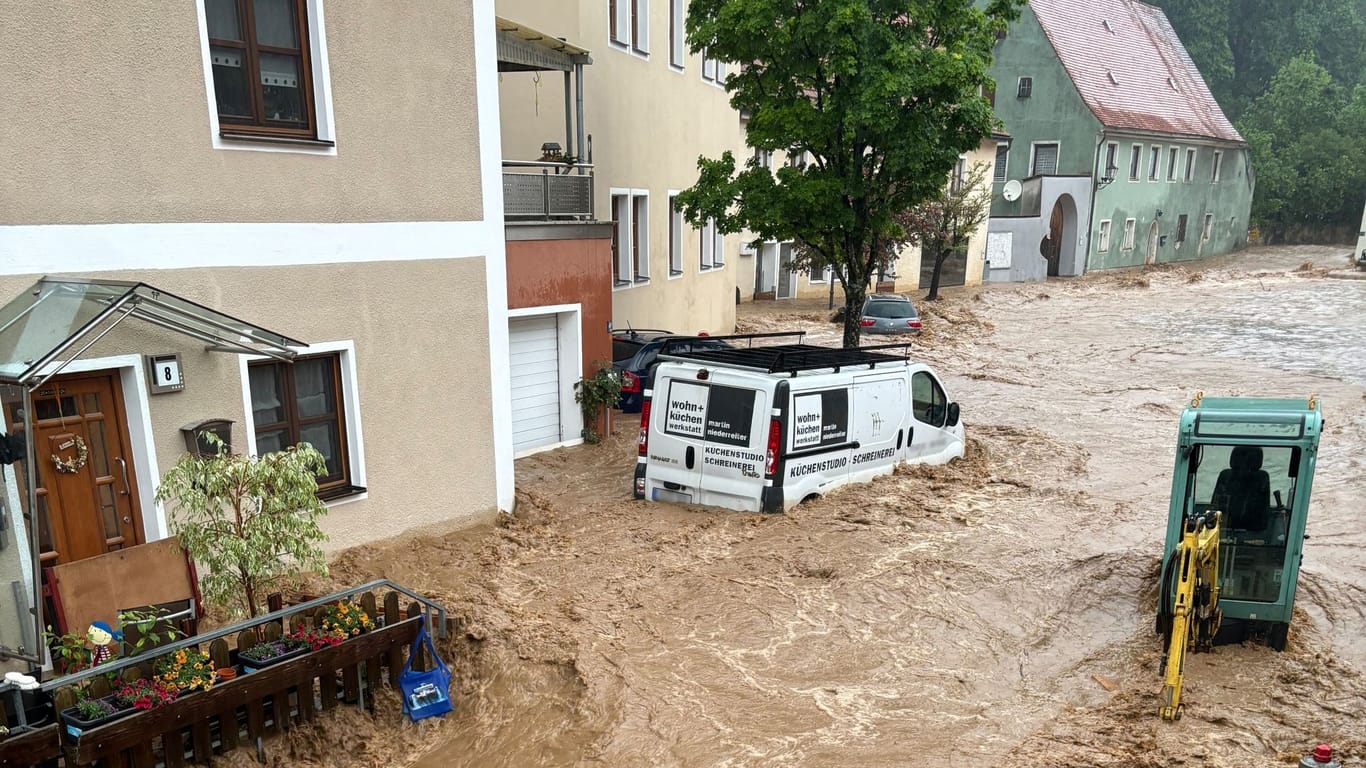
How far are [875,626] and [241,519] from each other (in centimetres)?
558

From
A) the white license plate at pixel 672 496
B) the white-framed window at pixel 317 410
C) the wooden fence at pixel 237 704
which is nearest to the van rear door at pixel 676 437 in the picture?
the white license plate at pixel 672 496

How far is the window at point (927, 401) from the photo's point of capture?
12.5 metres

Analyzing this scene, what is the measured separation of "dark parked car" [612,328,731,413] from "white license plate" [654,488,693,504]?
3.81 meters

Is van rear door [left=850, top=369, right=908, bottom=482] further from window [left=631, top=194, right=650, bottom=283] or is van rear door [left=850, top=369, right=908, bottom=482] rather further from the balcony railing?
window [left=631, top=194, right=650, bottom=283]

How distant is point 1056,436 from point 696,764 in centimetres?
1239

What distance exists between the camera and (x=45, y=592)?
6676 millimetres

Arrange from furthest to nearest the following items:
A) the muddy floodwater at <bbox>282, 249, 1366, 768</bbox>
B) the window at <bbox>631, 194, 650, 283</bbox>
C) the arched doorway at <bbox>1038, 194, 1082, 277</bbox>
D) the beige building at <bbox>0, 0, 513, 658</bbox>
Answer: the arched doorway at <bbox>1038, 194, 1082, 277</bbox>, the window at <bbox>631, 194, 650, 283</bbox>, the beige building at <bbox>0, 0, 513, 658</bbox>, the muddy floodwater at <bbox>282, 249, 1366, 768</bbox>

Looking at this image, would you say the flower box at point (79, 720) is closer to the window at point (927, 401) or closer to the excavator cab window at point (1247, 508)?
the excavator cab window at point (1247, 508)

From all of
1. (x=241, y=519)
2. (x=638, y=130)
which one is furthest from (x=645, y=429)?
(x=638, y=130)

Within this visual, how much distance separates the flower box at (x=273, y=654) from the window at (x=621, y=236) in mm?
13103

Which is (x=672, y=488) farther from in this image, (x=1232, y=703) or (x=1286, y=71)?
(x=1286, y=71)

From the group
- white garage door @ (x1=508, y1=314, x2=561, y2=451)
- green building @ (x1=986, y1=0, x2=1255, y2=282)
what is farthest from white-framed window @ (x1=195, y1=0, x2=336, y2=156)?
green building @ (x1=986, y1=0, x2=1255, y2=282)

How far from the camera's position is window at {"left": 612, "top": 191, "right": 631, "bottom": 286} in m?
19.0

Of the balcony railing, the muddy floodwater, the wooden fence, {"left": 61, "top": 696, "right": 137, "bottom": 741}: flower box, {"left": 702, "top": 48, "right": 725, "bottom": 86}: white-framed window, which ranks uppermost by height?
{"left": 702, "top": 48, "right": 725, "bottom": 86}: white-framed window
